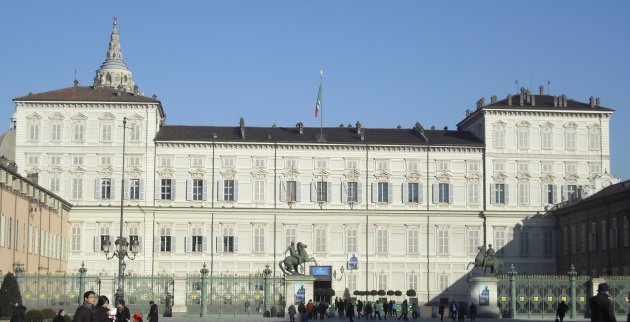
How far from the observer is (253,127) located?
8319cm

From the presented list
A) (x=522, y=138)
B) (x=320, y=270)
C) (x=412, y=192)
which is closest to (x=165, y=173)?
(x=320, y=270)

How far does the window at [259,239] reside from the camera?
79125 millimetres

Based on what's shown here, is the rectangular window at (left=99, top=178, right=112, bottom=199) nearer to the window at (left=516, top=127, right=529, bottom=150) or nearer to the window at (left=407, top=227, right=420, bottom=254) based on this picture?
the window at (left=407, top=227, right=420, bottom=254)

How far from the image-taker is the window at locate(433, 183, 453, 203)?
80.9 meters

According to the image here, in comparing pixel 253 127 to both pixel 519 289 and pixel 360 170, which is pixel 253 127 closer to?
pixel 360 170

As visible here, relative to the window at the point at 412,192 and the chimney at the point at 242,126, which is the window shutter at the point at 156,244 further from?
the window at the point at 412,192

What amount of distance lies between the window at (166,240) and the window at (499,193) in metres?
23.4

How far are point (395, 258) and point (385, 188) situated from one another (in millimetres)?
5145

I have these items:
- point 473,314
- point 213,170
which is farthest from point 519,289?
point 213,170

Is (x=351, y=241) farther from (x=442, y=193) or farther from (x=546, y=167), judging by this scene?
(x=546, y=167)

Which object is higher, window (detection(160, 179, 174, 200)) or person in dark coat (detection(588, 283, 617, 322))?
window (detection(160, 179, 174, 200))

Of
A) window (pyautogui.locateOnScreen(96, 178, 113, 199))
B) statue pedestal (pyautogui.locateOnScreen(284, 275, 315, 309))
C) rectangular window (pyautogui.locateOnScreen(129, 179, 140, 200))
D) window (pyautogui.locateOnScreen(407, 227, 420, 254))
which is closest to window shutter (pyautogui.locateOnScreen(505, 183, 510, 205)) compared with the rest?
window (pyautogui.locateOnScreen(407, 227, 420, 254))

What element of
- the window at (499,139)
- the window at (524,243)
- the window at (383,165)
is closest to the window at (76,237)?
the window at (383,165)

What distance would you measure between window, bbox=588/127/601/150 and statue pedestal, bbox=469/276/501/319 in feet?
98.4
